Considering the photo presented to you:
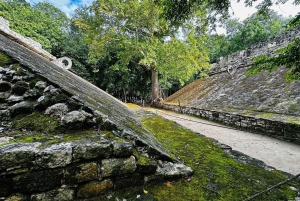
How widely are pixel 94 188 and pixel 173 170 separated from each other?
79 centimetres

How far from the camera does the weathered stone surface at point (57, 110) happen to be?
1.45 m

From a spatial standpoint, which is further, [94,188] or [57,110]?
[57,110]

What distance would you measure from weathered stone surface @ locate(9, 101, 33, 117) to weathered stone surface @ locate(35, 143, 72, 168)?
596 millimetres

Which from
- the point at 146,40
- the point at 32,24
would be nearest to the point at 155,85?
the point at 146,40

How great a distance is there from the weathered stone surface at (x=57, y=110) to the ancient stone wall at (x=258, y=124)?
616 cm

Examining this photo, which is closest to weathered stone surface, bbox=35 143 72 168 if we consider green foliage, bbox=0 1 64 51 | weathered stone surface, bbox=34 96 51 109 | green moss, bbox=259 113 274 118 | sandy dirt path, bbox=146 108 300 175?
weathered stone surface, bbox=34 96 51 109

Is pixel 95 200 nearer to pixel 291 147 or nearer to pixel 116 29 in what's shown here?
pixel 291 147

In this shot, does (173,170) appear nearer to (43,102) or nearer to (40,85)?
(43,102)

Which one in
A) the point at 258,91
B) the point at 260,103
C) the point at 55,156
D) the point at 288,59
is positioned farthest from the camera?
the point at 258,91

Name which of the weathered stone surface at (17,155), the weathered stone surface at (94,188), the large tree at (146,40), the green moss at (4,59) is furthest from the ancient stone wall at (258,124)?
the green moss at (4,59)

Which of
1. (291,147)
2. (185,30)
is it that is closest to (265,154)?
(291,147)

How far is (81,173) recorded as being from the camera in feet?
3.98

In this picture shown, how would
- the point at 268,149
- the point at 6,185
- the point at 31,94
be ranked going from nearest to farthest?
the point at 6,185 < the point at 31,94 < the point at 268,149

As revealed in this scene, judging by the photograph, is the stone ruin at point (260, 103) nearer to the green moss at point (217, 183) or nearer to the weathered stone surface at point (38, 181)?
the green moss at point (217, 183)
